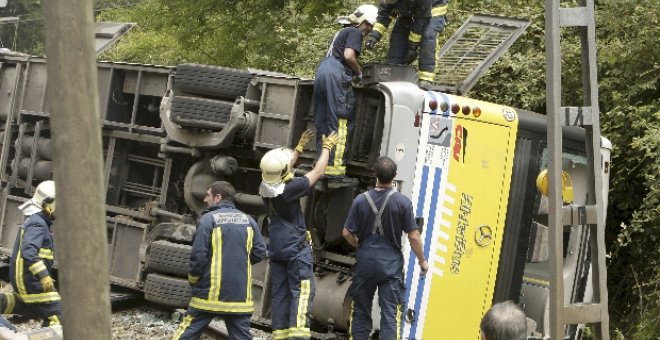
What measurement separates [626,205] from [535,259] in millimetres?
2855

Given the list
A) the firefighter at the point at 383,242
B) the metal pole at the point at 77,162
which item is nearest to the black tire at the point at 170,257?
the firefighter at the point at 383,242

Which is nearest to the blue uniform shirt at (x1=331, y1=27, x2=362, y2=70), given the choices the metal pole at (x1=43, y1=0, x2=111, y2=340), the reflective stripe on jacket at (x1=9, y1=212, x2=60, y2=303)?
the reflective stripe on jacket at (x1=9, y1=212, x2=60, y2=303)

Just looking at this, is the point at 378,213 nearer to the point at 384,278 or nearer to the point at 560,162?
the point at 384,278

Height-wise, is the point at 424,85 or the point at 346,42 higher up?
the point at 346,42

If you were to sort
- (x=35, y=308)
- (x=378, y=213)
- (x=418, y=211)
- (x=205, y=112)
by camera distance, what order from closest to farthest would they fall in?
1. (x=378, y=213)
2. (x=418, y=211)
3. (x=35, y=308)
4. (x=205, y=112)

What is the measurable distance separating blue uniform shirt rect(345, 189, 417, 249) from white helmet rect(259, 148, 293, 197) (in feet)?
1.79

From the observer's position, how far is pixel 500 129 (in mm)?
8336

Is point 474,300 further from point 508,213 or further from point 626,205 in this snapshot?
point 626,205

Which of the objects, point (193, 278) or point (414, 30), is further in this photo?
point (414, 30)

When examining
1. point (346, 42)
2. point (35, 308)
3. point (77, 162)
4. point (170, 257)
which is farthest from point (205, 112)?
point (77, 162)

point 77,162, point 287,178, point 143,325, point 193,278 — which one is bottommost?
point 143,325

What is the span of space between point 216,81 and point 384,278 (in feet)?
7.95

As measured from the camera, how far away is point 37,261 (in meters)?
8.05

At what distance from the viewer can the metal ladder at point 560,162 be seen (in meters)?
5.98
